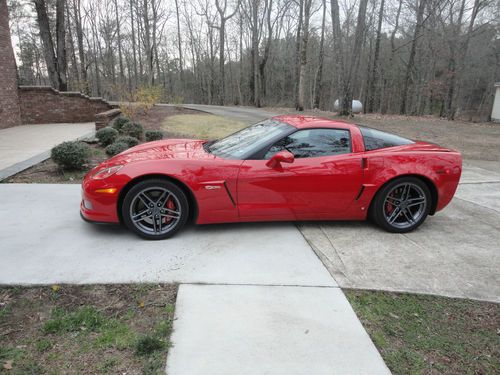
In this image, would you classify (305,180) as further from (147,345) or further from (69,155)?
(69,155)

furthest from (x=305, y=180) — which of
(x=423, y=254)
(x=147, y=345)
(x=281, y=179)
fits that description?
(x=147, y=345)

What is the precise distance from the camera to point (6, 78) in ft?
39.2

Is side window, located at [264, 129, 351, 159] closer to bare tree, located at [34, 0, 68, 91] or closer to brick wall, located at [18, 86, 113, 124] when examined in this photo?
brick wall, located at [18, 86, 113, 124]

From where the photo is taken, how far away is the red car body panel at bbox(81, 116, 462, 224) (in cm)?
373

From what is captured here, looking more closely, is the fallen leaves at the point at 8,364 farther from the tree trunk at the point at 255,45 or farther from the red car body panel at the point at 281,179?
the tree trunk at the point at 255,45

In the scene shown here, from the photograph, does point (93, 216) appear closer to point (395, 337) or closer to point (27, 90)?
point (395, 337)

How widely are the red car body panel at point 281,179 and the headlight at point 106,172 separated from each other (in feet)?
0.17

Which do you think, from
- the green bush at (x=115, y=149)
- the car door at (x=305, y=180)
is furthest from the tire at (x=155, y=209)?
the green bush at (x=115, y=149)

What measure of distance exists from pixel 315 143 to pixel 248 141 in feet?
2.49

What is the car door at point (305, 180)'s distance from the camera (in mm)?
3877

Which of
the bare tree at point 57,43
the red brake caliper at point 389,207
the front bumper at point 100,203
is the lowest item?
the red brake caliper at point 389,207

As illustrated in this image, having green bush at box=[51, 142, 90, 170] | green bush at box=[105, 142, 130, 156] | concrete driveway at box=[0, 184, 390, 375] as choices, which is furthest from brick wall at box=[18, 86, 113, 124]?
concrete driveway at box=[0, 184, 390, 375]

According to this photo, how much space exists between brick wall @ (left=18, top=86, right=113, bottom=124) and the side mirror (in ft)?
40.8

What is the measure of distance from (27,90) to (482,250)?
14.5 meters
